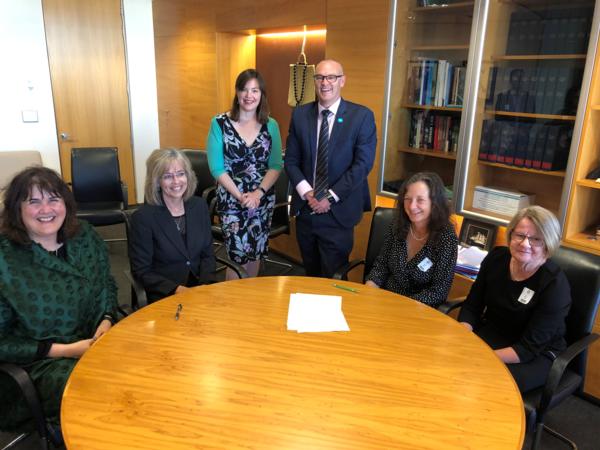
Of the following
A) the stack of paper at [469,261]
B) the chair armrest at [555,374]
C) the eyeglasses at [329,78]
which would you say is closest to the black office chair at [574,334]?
the chair armrest at [555,374]

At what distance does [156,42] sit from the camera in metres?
5.54

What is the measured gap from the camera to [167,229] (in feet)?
7.60

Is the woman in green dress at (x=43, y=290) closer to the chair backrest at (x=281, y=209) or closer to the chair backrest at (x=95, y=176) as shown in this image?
the chair backrest at (x=281, y=209)

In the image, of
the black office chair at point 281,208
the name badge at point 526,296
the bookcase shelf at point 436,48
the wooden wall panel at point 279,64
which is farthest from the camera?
the wooden wall panel at point 279,64

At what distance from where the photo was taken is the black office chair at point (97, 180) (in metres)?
4.27

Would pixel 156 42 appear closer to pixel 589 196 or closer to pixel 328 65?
pixel 328 65

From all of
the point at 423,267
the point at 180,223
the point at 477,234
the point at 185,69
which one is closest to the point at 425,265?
the point at 423,267

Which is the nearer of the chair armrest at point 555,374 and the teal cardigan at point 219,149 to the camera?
the chair armrest at point 555,374

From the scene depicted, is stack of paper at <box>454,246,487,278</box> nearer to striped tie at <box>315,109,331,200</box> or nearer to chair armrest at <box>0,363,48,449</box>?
striped tie at <box>315,109,331,200</box>

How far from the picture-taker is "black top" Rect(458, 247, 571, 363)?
5.94ft

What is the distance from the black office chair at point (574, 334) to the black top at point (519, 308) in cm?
5

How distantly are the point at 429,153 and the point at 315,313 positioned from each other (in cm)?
200

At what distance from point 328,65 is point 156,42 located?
12.3 feet

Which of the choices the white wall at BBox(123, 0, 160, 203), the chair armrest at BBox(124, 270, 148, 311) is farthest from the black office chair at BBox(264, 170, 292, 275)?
the white wall at BBox(123, 0, 160, 203)
